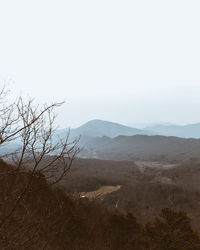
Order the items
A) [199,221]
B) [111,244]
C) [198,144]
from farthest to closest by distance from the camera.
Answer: [198,144] < [199,221] < [111,244]

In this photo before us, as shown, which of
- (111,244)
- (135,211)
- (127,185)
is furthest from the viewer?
(127,185)

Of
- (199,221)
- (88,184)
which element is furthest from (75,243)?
(88,184)

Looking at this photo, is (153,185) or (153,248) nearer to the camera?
(153,248)

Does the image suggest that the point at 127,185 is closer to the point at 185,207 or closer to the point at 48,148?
the point at 185,207

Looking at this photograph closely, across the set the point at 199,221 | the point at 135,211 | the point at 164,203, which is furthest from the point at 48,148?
the point at 164,203

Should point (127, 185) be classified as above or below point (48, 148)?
below

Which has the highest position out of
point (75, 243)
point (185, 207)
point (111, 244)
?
point (75, 243)

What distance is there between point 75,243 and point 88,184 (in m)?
55.3

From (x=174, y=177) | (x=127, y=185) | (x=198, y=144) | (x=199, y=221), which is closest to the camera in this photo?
(x=199, y=221)

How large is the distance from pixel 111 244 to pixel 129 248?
2.30 meters

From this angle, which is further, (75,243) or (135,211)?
(135,211)

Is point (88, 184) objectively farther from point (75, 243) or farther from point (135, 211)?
point (75, 243)

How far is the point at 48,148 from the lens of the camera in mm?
3553

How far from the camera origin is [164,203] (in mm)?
58312
